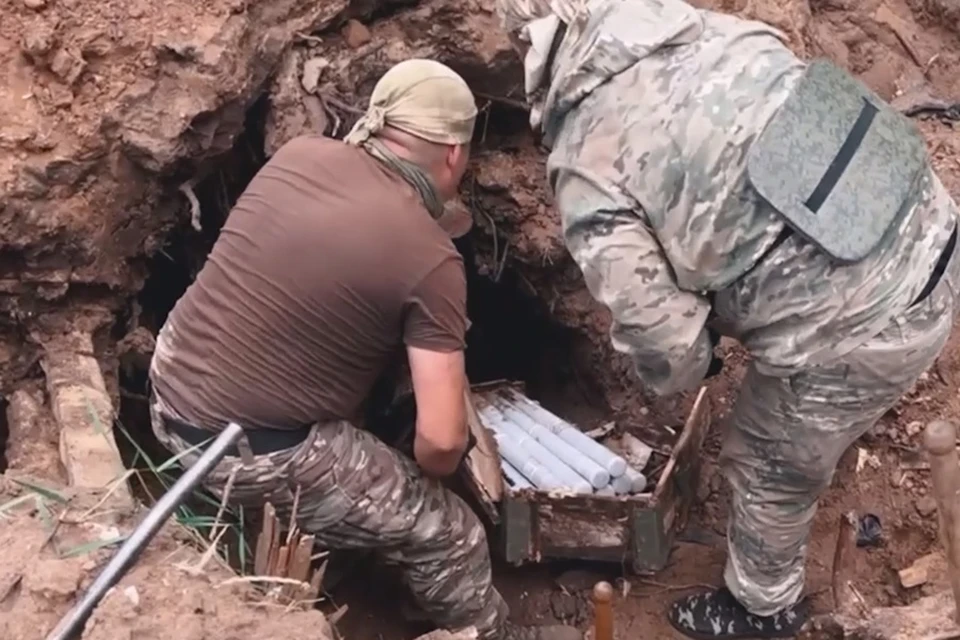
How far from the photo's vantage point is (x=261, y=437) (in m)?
3.30

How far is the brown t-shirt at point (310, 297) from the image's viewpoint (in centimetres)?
308

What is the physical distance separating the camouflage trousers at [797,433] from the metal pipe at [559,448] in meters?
0.48

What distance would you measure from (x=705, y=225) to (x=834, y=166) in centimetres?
35

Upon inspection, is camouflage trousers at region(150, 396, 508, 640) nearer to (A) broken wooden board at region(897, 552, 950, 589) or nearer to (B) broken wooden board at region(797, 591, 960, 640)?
(B) broken wooden board at region(797, 591, 960, 640)

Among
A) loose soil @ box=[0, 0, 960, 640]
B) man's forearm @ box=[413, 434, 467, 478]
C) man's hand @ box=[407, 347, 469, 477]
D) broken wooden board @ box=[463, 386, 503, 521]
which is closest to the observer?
man's hand @ box=[407, 347, 469, 477]

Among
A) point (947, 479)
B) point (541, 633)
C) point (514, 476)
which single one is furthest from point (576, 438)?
point (947, 479)

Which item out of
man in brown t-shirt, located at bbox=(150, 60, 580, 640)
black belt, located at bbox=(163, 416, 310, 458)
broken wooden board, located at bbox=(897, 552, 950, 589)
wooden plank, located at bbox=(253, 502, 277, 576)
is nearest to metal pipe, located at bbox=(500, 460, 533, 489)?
man in brown t-shirt, located at bbox=(150, 60, 580, 640)

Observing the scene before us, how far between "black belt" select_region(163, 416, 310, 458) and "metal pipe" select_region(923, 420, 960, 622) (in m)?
1.62

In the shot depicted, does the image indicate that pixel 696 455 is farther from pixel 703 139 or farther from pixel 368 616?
pixel 703 139

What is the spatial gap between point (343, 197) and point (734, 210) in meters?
0.97

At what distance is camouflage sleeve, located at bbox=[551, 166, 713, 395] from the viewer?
9.97 ft

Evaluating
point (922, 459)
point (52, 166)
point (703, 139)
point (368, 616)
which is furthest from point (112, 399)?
point (922, 459)

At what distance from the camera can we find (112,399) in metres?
3.78

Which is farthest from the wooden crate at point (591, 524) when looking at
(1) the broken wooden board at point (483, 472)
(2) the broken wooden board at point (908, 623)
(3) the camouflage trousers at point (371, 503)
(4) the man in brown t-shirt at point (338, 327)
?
(2) the broken wooden board at point (908, 623)
